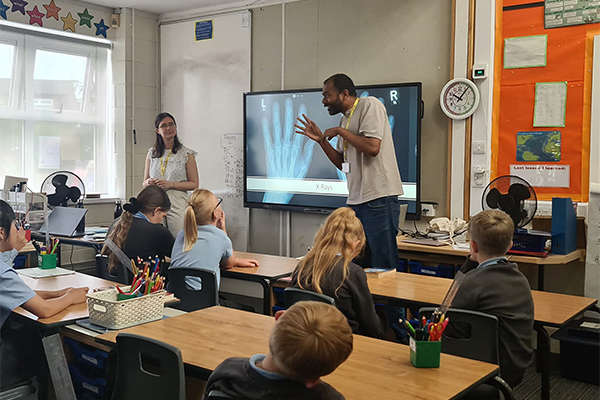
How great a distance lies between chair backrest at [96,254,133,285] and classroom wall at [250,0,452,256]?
2.27 meters

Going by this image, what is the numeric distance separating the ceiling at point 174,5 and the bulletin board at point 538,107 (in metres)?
2.76

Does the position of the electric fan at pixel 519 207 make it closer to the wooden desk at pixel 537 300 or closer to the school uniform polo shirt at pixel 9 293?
the wooden desk at pixel 537 300

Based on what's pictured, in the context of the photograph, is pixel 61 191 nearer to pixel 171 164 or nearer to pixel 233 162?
pixel 171 164

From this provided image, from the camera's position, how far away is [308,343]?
1.25 metres

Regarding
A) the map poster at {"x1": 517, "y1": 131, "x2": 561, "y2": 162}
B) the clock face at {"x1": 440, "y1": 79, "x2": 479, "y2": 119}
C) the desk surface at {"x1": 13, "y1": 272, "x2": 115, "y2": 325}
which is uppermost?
the clock face at {"x1": 440, "y1": 79, "x2": 479, "y2": 119}

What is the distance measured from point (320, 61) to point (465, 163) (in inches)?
67.5

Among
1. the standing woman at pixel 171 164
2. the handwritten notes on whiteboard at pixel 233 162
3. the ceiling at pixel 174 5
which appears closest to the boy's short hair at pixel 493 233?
the standing woman at pixel 171 164

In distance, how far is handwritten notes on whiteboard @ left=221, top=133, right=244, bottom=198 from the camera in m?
6.04

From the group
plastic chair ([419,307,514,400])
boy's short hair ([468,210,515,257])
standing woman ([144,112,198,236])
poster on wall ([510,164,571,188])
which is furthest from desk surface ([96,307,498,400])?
standing woman ([144,112,198,236])

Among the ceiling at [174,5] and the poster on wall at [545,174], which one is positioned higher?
the ceiling at [174,5]

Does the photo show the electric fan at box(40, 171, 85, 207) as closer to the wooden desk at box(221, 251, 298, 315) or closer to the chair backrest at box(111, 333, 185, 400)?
the wooden desk at box(221, 251, 298, 315)

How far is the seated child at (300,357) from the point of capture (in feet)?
4.12

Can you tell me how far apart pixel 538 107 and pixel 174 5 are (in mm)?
3991

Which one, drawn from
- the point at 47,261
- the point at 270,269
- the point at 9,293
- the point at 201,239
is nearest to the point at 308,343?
the point at 9,293
